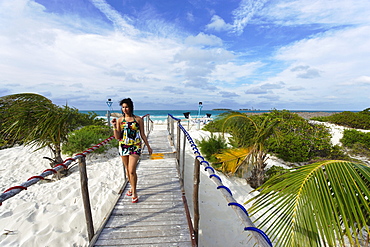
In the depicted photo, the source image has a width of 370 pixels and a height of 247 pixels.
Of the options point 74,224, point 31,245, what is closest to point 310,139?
point 74,224

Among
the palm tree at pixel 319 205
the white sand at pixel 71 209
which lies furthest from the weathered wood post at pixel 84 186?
the palm tree at pixel 319 205

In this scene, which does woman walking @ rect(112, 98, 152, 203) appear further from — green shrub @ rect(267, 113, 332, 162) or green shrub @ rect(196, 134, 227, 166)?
green shrub @ rect(267, 113, 332, 162)

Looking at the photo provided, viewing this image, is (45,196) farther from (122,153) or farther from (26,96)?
(26,96)

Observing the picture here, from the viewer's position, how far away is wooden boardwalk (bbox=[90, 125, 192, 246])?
2309 mm

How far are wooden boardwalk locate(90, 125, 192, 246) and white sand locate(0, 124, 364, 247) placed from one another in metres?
0.55

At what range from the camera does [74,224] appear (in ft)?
9.45

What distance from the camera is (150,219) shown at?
8.89 feet

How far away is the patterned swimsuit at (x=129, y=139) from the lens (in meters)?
2.98

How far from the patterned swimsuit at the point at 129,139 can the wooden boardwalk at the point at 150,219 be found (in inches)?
38.6

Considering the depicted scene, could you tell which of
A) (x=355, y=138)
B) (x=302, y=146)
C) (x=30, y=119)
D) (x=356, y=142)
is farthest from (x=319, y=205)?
(x=355, y=138)

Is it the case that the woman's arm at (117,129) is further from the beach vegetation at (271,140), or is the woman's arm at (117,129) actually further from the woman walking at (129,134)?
the beach vegetation at (271,140)

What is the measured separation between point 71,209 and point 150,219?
1.69m

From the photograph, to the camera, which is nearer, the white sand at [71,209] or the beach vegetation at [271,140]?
the white sand at [71,209]

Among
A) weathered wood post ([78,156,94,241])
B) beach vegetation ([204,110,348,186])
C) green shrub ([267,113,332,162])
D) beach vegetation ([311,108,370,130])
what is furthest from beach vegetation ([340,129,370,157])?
weathered wood post ([78,156,94,241])
